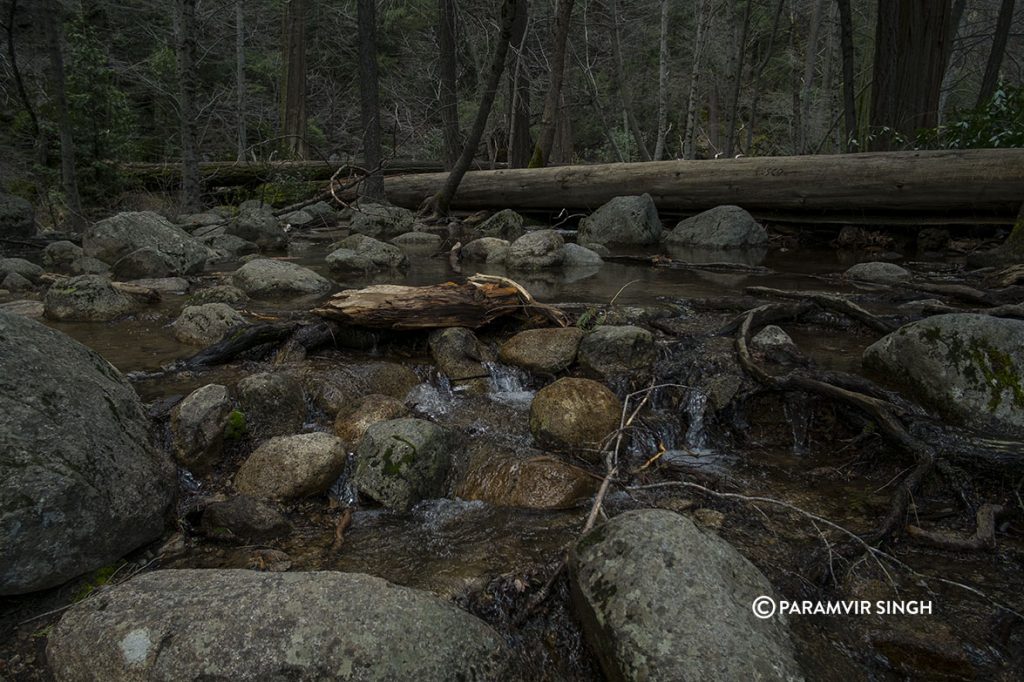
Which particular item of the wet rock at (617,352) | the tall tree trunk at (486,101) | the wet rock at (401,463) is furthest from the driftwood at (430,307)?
the tall tree trunk at (486,101)

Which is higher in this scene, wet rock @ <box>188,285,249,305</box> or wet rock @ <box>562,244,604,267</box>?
wet rock @ <box>562,244,604,267</box>

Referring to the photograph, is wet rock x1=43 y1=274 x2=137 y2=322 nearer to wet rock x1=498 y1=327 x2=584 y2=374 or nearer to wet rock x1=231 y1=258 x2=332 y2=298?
wet rock x1=231 y1=258 x2=332 y2=298

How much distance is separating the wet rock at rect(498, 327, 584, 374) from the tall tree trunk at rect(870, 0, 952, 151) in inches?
300

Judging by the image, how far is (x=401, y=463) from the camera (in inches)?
124

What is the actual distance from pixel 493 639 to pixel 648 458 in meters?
1.72

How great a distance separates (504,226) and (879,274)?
6.37 meters

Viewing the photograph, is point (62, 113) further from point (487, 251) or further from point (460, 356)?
point (460, 356)

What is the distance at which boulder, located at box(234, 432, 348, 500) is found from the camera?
3.10 metres

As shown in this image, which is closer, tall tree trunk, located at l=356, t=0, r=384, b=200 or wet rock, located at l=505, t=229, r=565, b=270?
wet rock, located at l=505, t=229, r=565, b=270

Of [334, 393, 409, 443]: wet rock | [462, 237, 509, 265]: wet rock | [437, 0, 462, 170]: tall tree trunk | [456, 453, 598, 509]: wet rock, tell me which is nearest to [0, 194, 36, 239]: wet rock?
[462, 237, 509, 265]: wet rock

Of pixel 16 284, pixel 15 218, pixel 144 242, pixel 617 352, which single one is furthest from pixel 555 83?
pixel 15 218

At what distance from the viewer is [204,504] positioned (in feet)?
9.53

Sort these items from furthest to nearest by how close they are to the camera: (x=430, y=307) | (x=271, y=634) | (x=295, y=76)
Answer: (x=295, y=76), (x=430, y=307), (x=271, y=634)

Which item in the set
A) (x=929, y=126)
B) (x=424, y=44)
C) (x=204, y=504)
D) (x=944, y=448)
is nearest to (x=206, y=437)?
(x=204, y=504)
